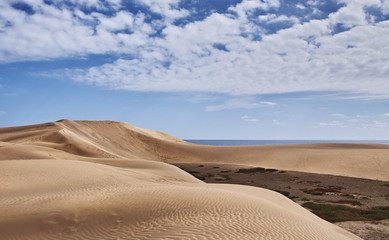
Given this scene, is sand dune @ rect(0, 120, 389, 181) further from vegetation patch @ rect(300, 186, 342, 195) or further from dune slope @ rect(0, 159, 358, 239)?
dune slope @ rect(0, 159, 358, 239)

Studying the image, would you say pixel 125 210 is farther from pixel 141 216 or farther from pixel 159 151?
pixel 159 151

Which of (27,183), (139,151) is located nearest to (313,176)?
(27,183)

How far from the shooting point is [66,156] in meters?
25.0

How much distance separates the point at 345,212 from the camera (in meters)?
14.8

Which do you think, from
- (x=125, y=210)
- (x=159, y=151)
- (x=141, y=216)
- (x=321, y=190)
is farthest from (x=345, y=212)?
(x=159, y=151)

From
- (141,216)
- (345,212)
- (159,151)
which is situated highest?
(159,151)

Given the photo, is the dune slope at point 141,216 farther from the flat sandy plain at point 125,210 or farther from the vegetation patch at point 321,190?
the vegetation patch at point 321,190

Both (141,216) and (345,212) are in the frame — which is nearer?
(141,216)

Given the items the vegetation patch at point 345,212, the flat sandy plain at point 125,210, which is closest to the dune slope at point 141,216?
the flat sandy plain at point 125,210

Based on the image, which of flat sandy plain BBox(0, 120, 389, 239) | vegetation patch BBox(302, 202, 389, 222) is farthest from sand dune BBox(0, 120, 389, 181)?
vegetation patch BBox(302, 202, 389, 222)

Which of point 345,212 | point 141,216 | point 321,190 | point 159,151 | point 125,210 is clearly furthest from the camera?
point 159,151

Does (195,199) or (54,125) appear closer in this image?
(195,199)

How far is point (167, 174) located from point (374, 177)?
21115mm

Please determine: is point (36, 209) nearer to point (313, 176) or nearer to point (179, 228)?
point (179, 228)
